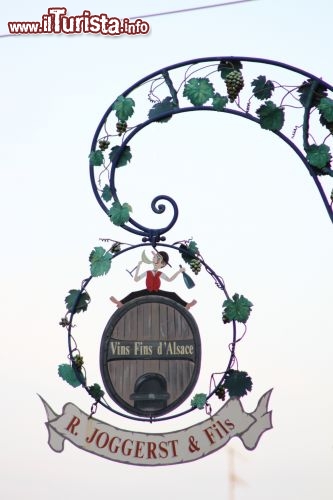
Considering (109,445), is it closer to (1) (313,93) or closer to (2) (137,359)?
(2) (137,359)

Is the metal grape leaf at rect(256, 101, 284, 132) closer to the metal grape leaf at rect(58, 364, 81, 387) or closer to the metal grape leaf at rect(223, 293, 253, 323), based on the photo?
the metal grape leaf at rect(223, 293, 253, 323)

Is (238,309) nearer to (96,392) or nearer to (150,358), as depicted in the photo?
(150,358)

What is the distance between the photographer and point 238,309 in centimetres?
1027

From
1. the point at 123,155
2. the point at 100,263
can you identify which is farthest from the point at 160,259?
the point at 123,155

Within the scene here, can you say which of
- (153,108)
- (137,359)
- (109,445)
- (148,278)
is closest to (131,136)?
(153,108)

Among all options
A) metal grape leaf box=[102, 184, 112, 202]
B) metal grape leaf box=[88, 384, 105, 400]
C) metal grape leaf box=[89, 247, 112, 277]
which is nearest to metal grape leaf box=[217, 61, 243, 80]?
metal grape leaf box=[102, 184, 112, 202]

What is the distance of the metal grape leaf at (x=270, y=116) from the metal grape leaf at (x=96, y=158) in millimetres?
1363

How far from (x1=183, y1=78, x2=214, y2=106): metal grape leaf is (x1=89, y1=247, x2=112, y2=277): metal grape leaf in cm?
145

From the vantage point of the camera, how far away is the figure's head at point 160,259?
34.0 feet

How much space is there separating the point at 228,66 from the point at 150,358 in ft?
8.17

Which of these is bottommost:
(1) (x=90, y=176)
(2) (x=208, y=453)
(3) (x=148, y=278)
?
(2) (x=208, y=453)

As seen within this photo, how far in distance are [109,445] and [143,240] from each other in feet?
5.61

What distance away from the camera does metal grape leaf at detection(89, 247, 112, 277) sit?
1034 cm

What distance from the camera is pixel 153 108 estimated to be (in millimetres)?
10547
